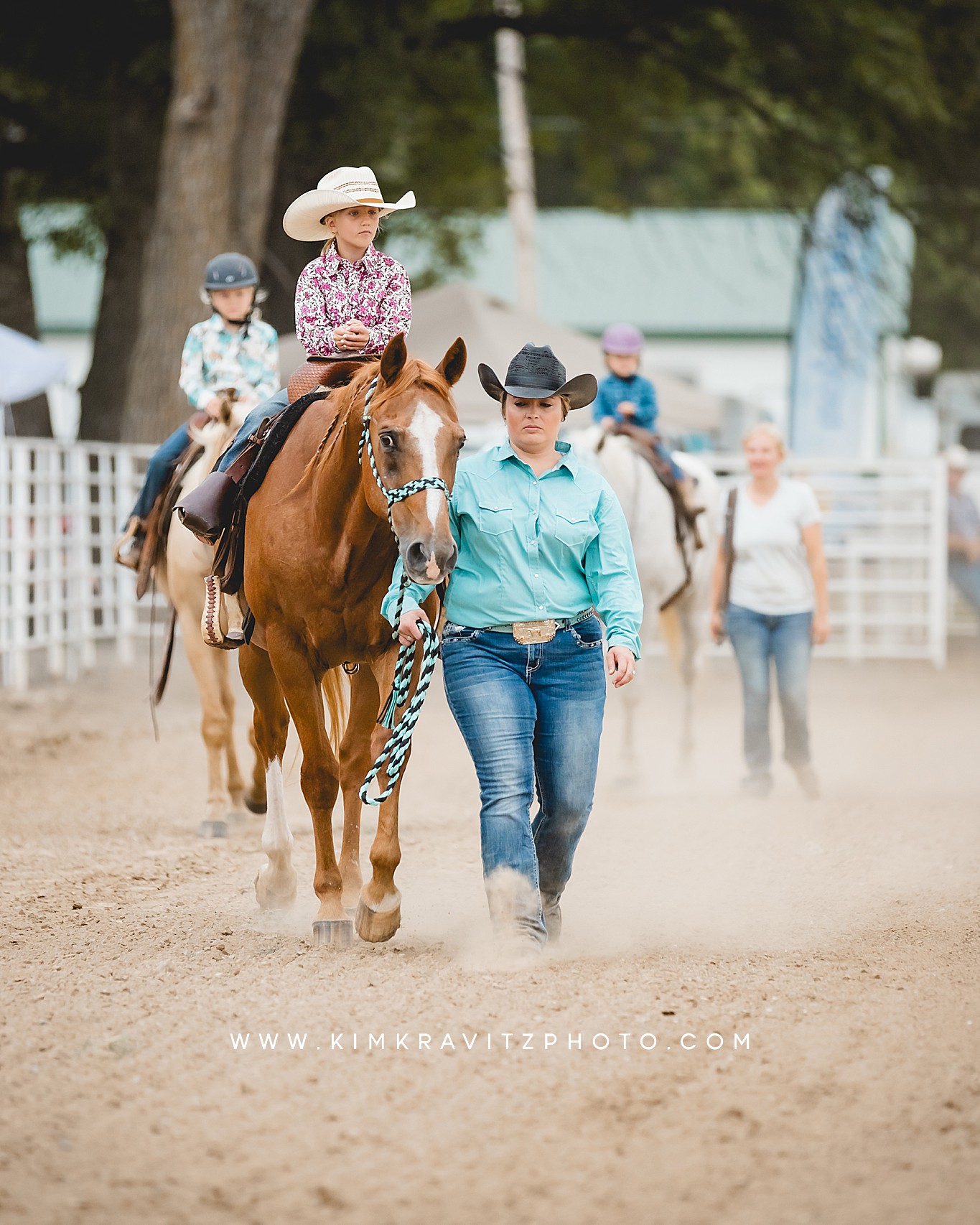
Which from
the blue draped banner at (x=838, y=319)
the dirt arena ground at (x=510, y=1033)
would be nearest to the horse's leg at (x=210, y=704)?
the dirt arena ground at (x=510, y=1033)

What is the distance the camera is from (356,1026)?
4223 mm

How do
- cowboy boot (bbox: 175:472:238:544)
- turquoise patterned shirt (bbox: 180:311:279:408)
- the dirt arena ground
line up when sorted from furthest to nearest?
turquoise patterned shirt (bbox: 180:311:279:408), cowboy boot (bbox: 175:472:238:544), the dirt arena ground

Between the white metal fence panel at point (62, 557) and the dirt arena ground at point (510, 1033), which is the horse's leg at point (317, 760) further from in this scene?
the white metal fence panel at point (62, 557)

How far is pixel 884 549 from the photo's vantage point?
1595 centimetres

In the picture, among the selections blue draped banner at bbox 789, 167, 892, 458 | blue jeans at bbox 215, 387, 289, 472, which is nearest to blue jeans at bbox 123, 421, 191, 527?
blue jeans at bbox 215, 387, 289, 472

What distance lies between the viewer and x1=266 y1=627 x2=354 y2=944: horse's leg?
203 inches

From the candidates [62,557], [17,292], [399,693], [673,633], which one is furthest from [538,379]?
[17,292]

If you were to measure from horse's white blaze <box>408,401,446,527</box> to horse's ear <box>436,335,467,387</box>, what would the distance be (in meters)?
0.21

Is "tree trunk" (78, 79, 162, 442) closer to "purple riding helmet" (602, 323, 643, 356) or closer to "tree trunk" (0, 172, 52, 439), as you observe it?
"tree trunk" (0, 172, 52, 439)

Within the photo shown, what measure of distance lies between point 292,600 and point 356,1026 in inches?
61.8

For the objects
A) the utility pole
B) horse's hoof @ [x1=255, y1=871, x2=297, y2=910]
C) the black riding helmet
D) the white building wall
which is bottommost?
horse's hoof @ [x1=255, y1=871, x2=297, y2=910]

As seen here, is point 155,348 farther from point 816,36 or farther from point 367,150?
point 816,36

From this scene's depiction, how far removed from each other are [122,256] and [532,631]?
540 inches

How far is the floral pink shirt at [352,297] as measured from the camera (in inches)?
212
